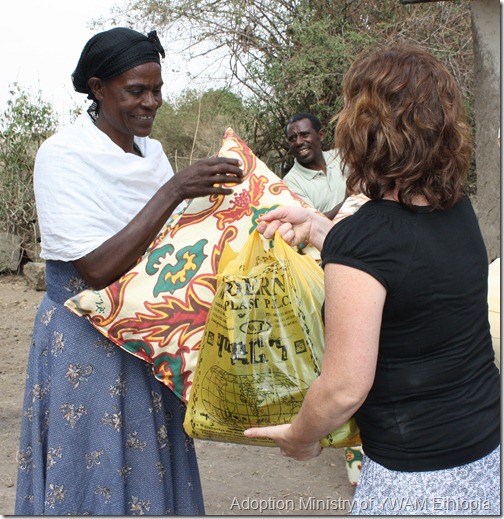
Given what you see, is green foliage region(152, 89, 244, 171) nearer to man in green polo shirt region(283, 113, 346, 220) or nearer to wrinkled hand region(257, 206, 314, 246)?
man in green polo shirt region(283, 113, 346, 220)

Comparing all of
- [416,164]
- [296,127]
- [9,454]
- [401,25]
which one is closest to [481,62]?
[296,127]

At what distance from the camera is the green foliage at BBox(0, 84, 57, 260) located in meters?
9.40

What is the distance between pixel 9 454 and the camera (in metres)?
4.35

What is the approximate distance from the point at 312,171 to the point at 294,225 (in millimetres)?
3590

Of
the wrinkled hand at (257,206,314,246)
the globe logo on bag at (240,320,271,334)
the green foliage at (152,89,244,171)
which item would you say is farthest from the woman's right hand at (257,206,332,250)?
the green foliage at (152,89,244,171)

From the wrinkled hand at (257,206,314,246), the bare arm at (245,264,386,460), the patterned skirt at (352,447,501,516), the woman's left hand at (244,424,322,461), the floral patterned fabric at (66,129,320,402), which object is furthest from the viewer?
the floral patterned fabric at (66,129,320,402)

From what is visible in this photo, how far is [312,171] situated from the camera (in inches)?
222

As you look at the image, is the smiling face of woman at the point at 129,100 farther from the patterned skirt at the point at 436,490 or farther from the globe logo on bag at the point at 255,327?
the patterned skirt at the point at 436,490

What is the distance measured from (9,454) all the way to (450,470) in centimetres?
335

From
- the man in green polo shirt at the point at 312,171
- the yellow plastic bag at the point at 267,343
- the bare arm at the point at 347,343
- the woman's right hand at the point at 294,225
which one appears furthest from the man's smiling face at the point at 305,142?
the bare arm at the point at 347,343

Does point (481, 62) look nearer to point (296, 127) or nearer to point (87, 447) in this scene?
point (296, 127)

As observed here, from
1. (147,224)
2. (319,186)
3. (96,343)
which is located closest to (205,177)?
(147,224)

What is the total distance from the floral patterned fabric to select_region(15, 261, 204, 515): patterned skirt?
164 millimetres

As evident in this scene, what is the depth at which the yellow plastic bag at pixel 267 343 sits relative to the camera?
1.82 metres
